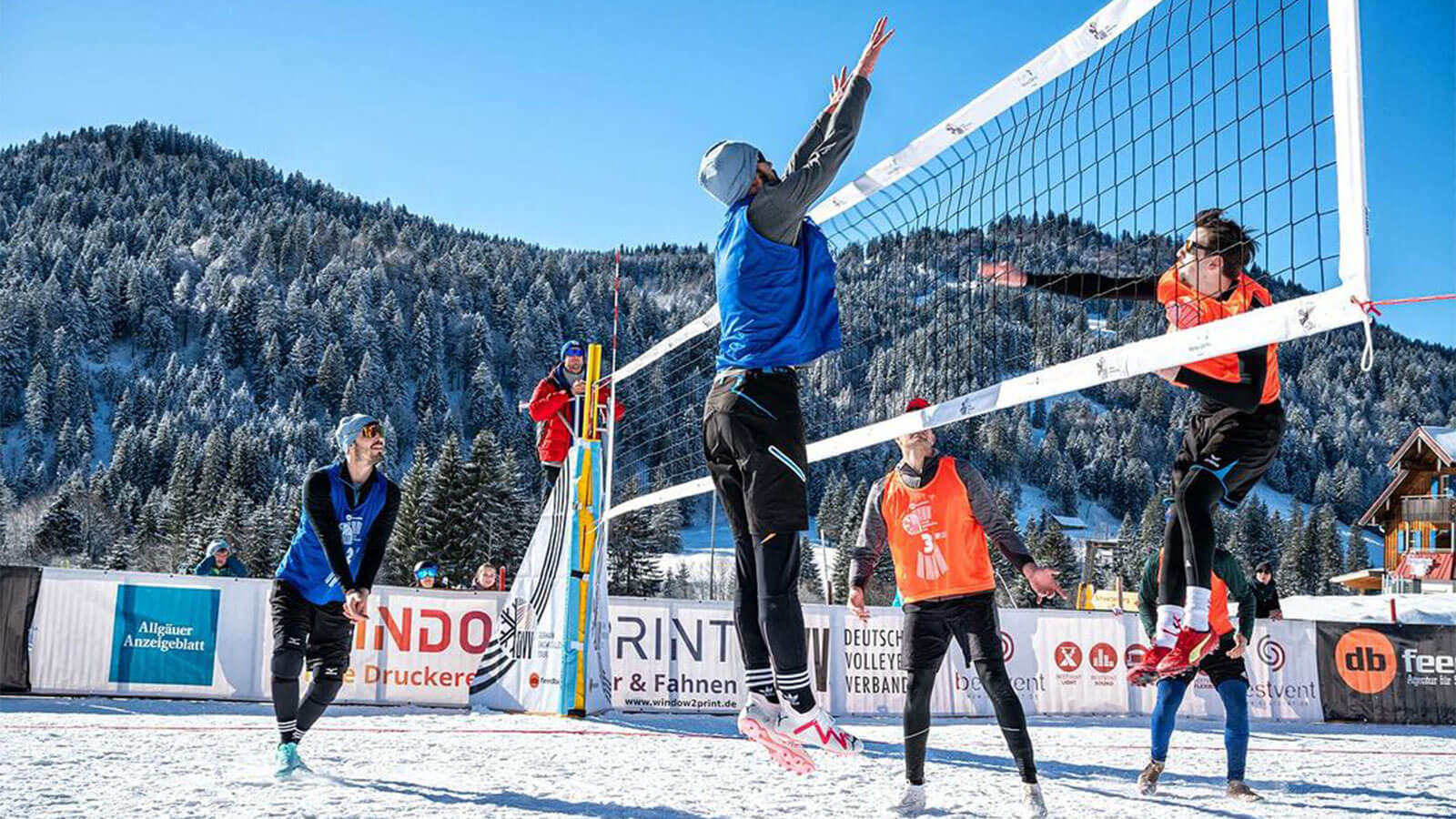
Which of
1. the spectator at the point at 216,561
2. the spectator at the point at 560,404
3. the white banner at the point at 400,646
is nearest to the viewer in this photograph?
the spectator at the point at 560,404

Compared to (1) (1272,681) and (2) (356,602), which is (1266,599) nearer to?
(1) (1272,681)

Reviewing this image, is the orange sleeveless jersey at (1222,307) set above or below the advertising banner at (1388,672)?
above

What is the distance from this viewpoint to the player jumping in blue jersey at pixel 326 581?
6.00 m

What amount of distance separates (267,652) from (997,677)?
876cm

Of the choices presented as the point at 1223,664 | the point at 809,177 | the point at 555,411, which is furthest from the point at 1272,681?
the point at 809,177

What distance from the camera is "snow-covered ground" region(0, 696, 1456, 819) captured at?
5070 millimetres

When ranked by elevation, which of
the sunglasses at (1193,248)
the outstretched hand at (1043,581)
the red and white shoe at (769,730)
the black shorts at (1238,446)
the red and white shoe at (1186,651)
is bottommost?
the red and white shoe at (769,730)

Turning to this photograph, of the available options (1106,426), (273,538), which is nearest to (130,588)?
(273,538)

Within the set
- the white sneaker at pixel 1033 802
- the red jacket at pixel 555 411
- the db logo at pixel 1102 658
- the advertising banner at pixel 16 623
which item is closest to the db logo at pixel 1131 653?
the db logo at pixel 1102 658

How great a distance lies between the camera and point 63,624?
11.3 meters

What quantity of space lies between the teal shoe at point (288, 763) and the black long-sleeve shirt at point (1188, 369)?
15.0 ft

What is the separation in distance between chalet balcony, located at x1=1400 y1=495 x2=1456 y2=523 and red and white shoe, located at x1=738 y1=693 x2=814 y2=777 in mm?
44674

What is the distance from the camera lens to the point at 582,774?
6156mm

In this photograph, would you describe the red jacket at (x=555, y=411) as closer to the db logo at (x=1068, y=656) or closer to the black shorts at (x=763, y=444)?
the black shorts at (x=763, y=444)
